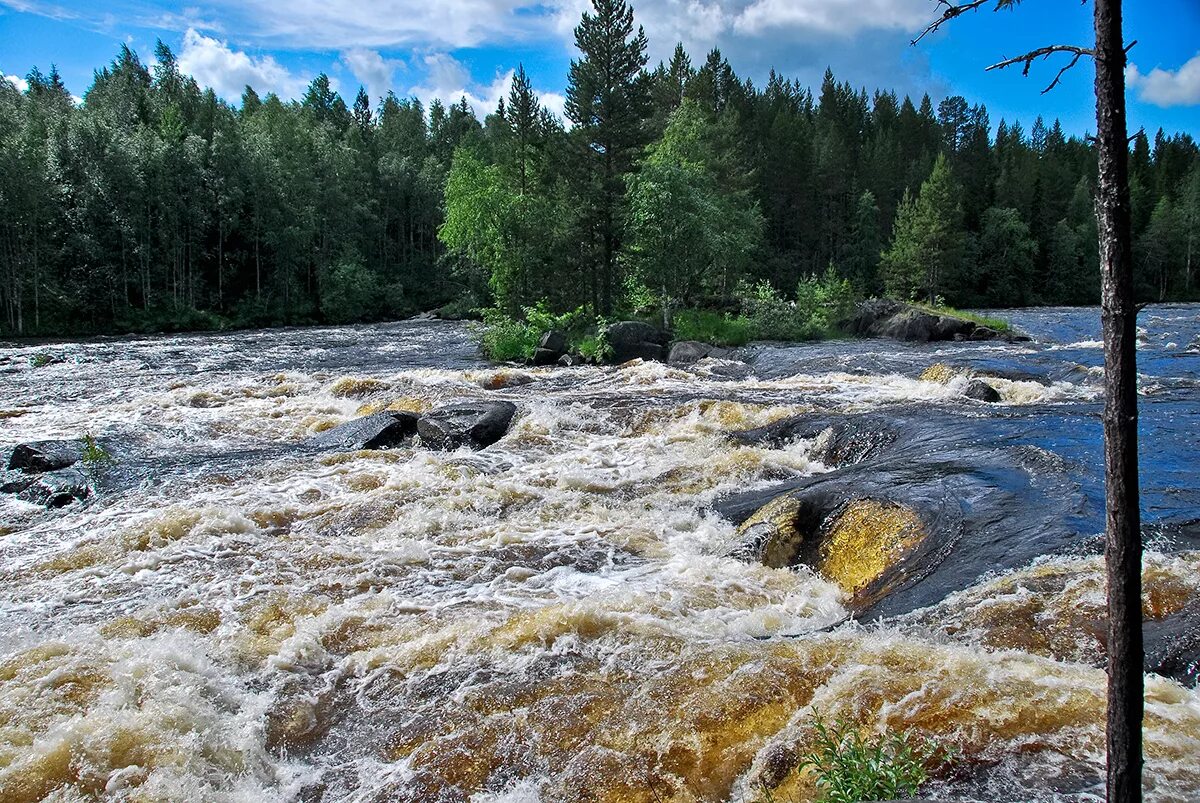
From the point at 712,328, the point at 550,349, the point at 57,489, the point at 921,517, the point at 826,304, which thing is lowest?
the point at 921,517

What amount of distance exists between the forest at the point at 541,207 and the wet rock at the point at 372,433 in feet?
51.8

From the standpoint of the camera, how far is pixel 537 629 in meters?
6.56

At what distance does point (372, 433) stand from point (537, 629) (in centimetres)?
865

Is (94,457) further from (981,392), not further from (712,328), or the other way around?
(712,328)

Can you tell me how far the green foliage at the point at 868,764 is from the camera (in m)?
3.63

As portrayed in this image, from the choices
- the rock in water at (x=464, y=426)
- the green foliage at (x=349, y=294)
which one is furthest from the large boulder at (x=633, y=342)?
the green foliage at (x=349, y=294)

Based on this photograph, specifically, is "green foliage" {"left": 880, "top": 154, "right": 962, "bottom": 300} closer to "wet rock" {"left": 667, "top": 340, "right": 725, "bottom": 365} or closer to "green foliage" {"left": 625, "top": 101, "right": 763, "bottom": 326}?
"green foliage" {"left": 625, "top": 101, "right": 763, "bottom": 326}

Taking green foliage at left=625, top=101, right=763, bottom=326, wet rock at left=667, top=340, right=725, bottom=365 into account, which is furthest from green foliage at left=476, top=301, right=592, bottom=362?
green foliage at left=625, top=101, right=763, bottom=326

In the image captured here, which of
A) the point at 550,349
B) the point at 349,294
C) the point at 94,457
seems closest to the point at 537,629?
the point at 94,457

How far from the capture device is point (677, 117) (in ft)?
144

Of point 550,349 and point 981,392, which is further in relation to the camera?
point 550,349

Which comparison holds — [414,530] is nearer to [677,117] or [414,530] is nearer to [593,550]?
[593,550]

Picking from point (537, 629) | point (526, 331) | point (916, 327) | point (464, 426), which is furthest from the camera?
point (916, 327)

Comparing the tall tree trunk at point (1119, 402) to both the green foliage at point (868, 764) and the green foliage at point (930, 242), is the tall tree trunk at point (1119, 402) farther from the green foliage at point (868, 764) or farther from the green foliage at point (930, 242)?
the green foliage at point (930, 242)
